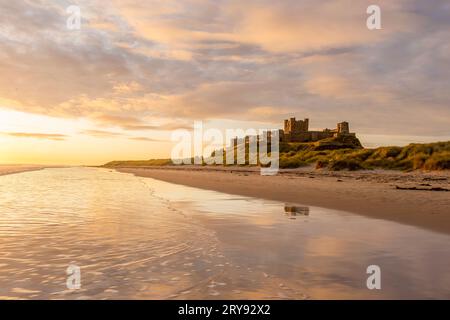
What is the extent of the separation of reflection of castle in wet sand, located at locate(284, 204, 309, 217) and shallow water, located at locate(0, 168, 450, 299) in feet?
3.05

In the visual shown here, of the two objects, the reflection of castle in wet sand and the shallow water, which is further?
the reflection of castle in wet sand

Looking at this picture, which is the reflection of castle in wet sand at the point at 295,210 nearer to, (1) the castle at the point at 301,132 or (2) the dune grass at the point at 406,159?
(2) the dune grass at the point at 406,159

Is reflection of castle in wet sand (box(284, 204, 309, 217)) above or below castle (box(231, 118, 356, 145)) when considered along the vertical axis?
below

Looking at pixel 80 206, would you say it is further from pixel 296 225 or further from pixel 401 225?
pixel 401 225

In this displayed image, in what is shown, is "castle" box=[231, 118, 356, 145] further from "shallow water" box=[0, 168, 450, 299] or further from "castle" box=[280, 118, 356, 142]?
"shallow water" box=[0, 168, 450, 299]

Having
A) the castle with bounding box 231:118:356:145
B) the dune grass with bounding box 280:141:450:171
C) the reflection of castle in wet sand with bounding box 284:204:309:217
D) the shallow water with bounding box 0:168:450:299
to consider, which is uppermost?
the castle with bounding box 231:118:356:145

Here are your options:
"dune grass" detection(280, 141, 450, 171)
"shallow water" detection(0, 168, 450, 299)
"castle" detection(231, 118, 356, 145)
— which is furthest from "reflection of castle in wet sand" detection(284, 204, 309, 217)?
"castle" detection(231, 118, 356, 145)

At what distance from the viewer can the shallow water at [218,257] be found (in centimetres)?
536

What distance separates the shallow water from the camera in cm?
536

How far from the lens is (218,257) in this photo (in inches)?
288

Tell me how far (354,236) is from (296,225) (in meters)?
1.98

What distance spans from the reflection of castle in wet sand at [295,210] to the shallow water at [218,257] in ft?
3.05
